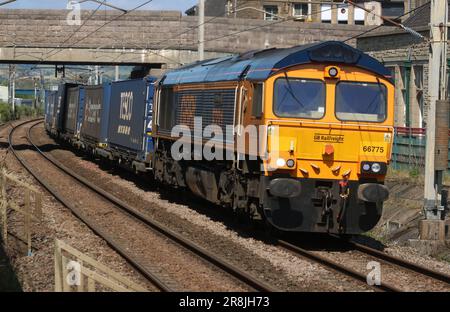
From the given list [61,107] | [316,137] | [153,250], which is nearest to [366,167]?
[316,137]

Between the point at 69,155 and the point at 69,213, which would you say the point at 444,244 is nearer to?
the point at 69,213

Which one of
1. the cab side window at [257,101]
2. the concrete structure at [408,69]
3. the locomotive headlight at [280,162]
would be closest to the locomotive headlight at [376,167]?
the locomotive headlight at [280,162]

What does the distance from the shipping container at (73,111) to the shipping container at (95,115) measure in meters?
1.04

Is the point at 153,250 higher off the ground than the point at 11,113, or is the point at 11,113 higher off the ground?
the point at 11,113

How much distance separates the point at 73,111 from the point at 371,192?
86.3 feet

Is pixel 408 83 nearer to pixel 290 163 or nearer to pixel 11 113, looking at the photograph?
pixel 290 163

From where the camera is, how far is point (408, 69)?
27.2 meters

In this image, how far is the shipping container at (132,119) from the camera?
22109mm

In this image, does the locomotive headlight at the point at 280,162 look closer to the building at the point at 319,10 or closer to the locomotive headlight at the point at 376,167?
the locomotive headlight at the point at 376,167

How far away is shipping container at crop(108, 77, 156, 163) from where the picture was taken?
2211cm

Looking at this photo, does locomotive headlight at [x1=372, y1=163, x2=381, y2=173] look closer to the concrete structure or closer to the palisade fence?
the palisade fence

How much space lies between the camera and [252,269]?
1159 cm

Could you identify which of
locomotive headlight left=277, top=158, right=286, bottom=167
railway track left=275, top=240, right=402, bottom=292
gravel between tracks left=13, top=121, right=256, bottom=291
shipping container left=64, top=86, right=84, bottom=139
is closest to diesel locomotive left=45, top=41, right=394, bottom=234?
locomotive headlight left=277, top=158, right=286, bottom=167
